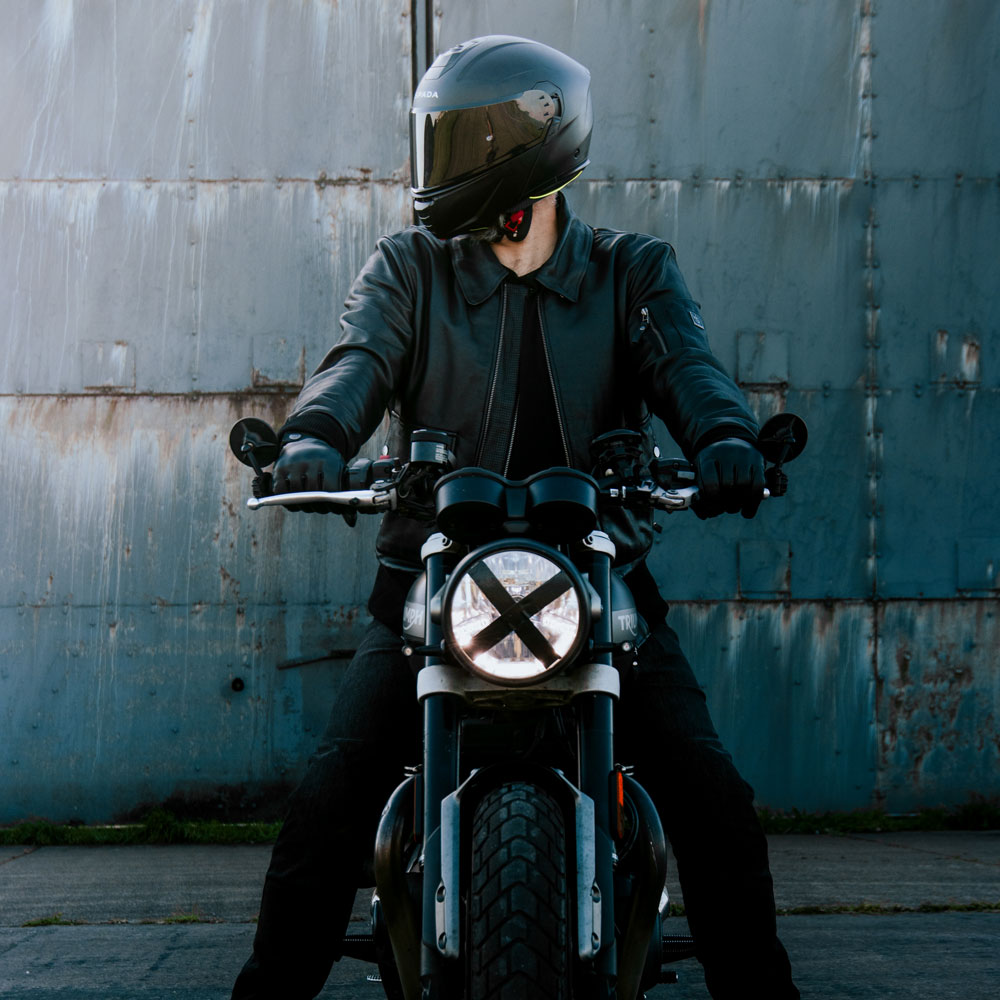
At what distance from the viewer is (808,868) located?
4309 mm

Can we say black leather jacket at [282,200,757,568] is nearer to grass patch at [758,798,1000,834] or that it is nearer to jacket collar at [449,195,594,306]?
jacket collar at [449,195,594,306]

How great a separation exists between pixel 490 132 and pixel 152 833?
370 cm

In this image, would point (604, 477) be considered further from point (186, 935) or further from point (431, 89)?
point (186, 935)

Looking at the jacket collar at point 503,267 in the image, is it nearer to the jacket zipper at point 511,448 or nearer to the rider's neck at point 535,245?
the rider's neck at point 535,245

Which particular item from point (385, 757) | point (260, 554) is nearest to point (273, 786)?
point (260, 554)

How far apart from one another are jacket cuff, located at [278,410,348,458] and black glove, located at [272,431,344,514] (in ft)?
0.34

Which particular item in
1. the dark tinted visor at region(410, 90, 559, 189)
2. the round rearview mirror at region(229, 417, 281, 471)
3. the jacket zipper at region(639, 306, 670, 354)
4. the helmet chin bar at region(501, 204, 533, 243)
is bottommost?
the round rearview mirror at region(229, 417, 281, 471)

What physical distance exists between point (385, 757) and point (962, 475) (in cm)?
379

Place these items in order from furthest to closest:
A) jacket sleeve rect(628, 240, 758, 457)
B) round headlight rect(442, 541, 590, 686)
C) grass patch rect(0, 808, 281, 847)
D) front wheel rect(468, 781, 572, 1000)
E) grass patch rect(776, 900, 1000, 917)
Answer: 1. grass patch rect(0, 808, 281, 847)
2. grass patch rect(776, 900, 1000, 917)
3. jacket sleeve rect(628, 240, 758, 457)
4. round headlight rect(442, 541, 590, 686)
5. front wheel rect(468, 781, 572, 1000)

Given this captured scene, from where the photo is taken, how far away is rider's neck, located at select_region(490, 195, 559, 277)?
2215 mm

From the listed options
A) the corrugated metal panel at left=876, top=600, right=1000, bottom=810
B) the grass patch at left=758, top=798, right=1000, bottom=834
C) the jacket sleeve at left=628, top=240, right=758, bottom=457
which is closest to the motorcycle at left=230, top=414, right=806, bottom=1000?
the jacket sleeve at left=628, top=240, right=758, bottom=457

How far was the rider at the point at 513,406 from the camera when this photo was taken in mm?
1932

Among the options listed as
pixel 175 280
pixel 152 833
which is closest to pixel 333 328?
pixel 175 280

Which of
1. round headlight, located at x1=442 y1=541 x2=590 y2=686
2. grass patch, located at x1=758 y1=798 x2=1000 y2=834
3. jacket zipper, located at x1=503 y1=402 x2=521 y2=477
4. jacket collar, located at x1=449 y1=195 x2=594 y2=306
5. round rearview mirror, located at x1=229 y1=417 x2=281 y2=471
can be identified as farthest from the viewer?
grass patch, located at x1=758 y1=798 x2=1000 y2=834
